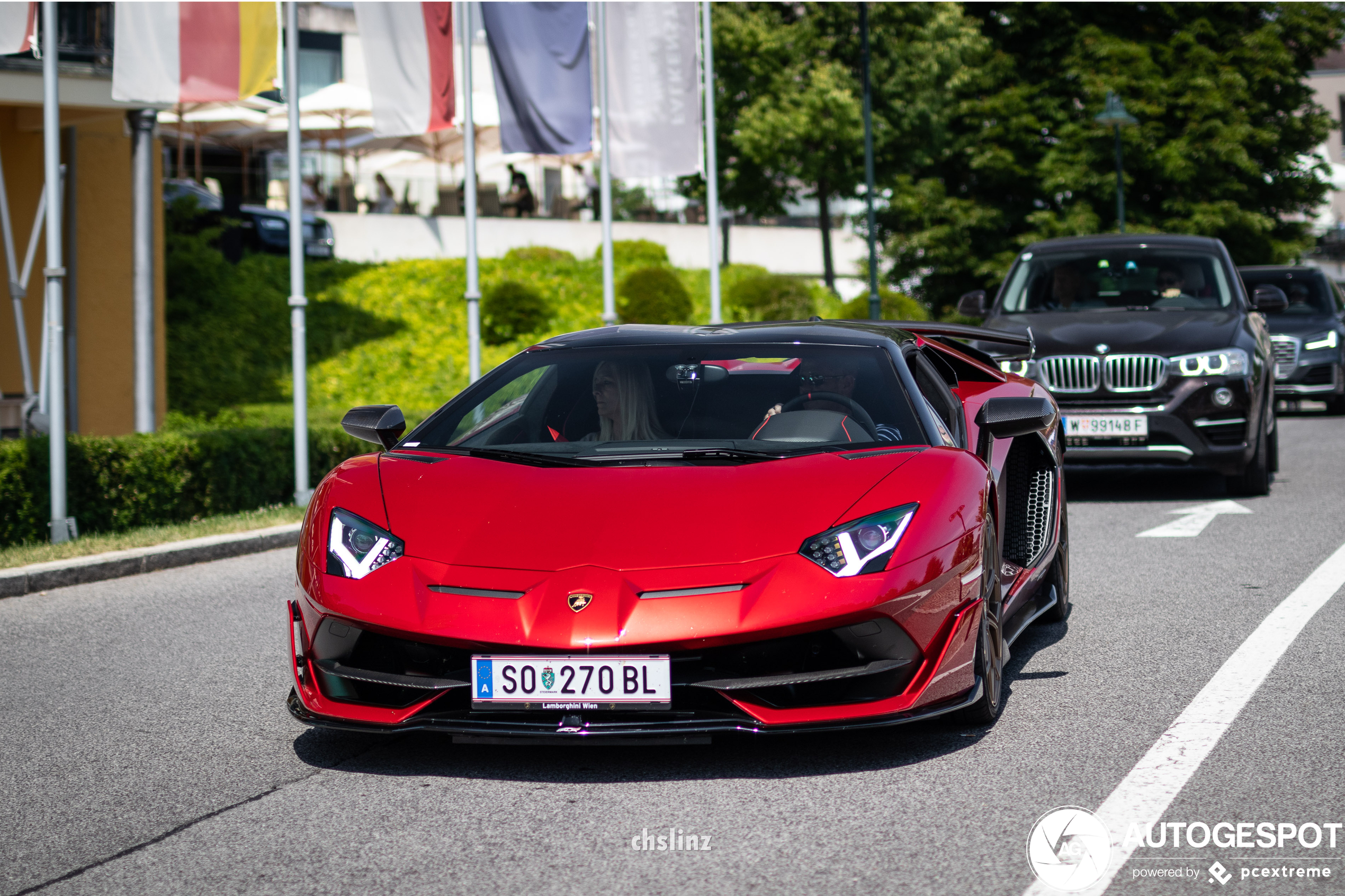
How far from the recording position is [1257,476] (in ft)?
37.1

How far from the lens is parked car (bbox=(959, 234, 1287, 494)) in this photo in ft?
35.9

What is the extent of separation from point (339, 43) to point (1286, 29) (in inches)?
1069

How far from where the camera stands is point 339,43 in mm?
47812

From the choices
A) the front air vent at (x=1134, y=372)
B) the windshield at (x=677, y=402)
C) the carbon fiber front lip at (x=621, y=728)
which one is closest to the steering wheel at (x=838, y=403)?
the windshield at (x=677, y=402)

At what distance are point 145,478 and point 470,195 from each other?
606 centimetres

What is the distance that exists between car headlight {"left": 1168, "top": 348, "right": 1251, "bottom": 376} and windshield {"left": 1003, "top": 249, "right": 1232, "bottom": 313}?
0.99 metres

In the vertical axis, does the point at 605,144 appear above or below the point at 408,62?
below

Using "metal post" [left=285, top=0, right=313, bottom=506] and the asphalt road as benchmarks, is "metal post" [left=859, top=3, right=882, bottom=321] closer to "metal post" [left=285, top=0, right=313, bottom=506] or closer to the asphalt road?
"metal post" [left=285, top=0, right=313, bottom=506]

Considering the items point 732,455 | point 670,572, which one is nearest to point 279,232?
point 732,455

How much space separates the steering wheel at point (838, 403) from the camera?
5340mm

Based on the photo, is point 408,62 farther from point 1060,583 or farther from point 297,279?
point 1060,583

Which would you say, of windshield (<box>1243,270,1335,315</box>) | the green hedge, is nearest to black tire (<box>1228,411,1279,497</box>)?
the green hedge

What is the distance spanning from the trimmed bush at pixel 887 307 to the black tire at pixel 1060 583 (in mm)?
22454

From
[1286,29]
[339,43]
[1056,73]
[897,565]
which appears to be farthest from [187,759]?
[339,43]
